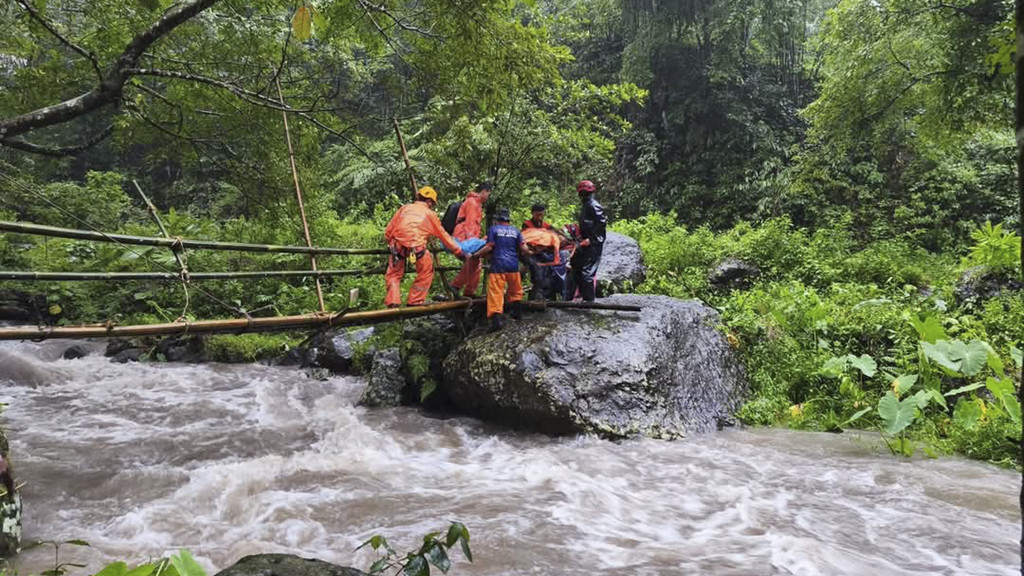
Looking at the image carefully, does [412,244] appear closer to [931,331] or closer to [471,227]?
[471,227]

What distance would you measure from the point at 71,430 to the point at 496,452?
17.2 ft

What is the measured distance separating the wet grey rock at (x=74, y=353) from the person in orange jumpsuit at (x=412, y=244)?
807cm

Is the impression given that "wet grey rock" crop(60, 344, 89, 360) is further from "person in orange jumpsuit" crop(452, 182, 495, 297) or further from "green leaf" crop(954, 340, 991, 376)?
"green leaf" crop(954, 340, 991, 376)

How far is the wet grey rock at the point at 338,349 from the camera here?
390 inches

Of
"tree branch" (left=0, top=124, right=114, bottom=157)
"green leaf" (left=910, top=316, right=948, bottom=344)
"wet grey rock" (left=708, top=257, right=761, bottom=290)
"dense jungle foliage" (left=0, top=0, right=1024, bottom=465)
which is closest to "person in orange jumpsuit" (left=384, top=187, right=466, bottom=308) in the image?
"dense jungle foliage" (left=0, top=0, right=1024, bottom=465)

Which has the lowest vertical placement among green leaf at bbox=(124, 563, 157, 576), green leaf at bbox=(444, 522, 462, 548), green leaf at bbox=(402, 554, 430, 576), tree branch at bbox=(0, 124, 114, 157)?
green leaf at bbox=(402, 554, 430, 576)

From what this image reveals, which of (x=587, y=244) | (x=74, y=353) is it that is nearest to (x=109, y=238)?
(x=587, y=244)

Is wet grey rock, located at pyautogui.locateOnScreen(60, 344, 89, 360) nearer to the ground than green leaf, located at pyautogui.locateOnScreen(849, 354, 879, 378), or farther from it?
nearer to the ground

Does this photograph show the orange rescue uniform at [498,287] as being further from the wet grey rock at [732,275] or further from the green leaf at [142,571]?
the wet grey rock at [732,275]

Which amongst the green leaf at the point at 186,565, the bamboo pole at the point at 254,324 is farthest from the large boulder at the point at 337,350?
the green leaf at the point at 186,565

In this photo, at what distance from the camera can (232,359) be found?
11.0m

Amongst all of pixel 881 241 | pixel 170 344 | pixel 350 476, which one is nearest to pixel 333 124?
pixel 350 476

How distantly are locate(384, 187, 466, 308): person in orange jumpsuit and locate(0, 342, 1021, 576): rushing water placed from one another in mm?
1619

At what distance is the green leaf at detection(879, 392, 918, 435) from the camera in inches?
212
